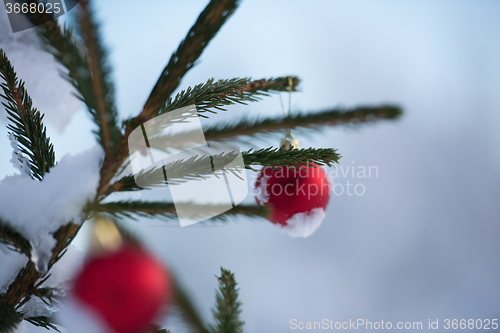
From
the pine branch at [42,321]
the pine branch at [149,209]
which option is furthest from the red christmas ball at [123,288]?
the pine branch at [42,321]

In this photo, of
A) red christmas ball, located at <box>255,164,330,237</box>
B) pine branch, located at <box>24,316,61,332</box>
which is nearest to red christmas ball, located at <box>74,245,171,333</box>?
pine branch, located at <box>24,316,61,332</box>

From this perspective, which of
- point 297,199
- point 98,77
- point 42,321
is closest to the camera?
point 98,77

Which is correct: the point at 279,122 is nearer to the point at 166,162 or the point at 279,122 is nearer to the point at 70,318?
the point at 166,162

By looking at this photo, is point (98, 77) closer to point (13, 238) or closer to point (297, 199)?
point (13, 238)

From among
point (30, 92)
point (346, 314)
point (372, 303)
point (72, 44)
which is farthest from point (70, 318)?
point (372, 303)

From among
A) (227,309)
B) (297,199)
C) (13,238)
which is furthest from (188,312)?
(297,199)

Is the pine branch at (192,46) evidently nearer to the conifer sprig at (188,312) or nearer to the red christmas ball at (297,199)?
the conifer sprig at (188,312)
